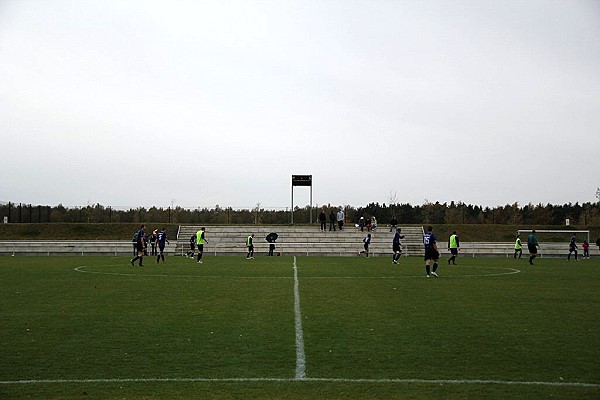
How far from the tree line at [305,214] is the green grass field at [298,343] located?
55.3 metres

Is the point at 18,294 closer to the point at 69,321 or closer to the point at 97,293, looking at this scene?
the point at 97,293

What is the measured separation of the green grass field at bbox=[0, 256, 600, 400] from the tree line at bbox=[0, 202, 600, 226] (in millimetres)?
55337

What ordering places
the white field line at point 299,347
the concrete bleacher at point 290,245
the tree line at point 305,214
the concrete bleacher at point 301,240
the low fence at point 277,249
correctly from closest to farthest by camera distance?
1. the white field line at point 299,347
2. the low fence at point 277,249
3. the concrete bleacher at point 290,245
4. the concrete bleacher at point 301,240
5. the tree line at point 305,214

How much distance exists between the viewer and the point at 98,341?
427 inches

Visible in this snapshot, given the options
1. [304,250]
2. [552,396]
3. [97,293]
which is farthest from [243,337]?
[304,250]

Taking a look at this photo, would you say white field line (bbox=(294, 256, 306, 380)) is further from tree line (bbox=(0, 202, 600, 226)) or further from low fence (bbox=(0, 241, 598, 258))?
tree line (bbox=(0, 202, 600, 226))

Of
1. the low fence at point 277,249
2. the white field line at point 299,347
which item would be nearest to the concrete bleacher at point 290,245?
the low fence at point 277,249

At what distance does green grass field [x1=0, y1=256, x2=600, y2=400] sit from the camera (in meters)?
Answer: 7.88

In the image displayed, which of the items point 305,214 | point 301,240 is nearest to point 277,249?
point 301,240

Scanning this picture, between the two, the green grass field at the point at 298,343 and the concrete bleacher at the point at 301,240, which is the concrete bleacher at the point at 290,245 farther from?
the green grass field at the point at 298,343

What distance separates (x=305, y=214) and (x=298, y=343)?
241 feet


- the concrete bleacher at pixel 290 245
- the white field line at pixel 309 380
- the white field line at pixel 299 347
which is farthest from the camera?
the concrete bleacher at pixel 290 245

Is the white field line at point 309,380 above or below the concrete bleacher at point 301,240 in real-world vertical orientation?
below

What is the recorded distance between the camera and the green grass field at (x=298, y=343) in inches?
310
